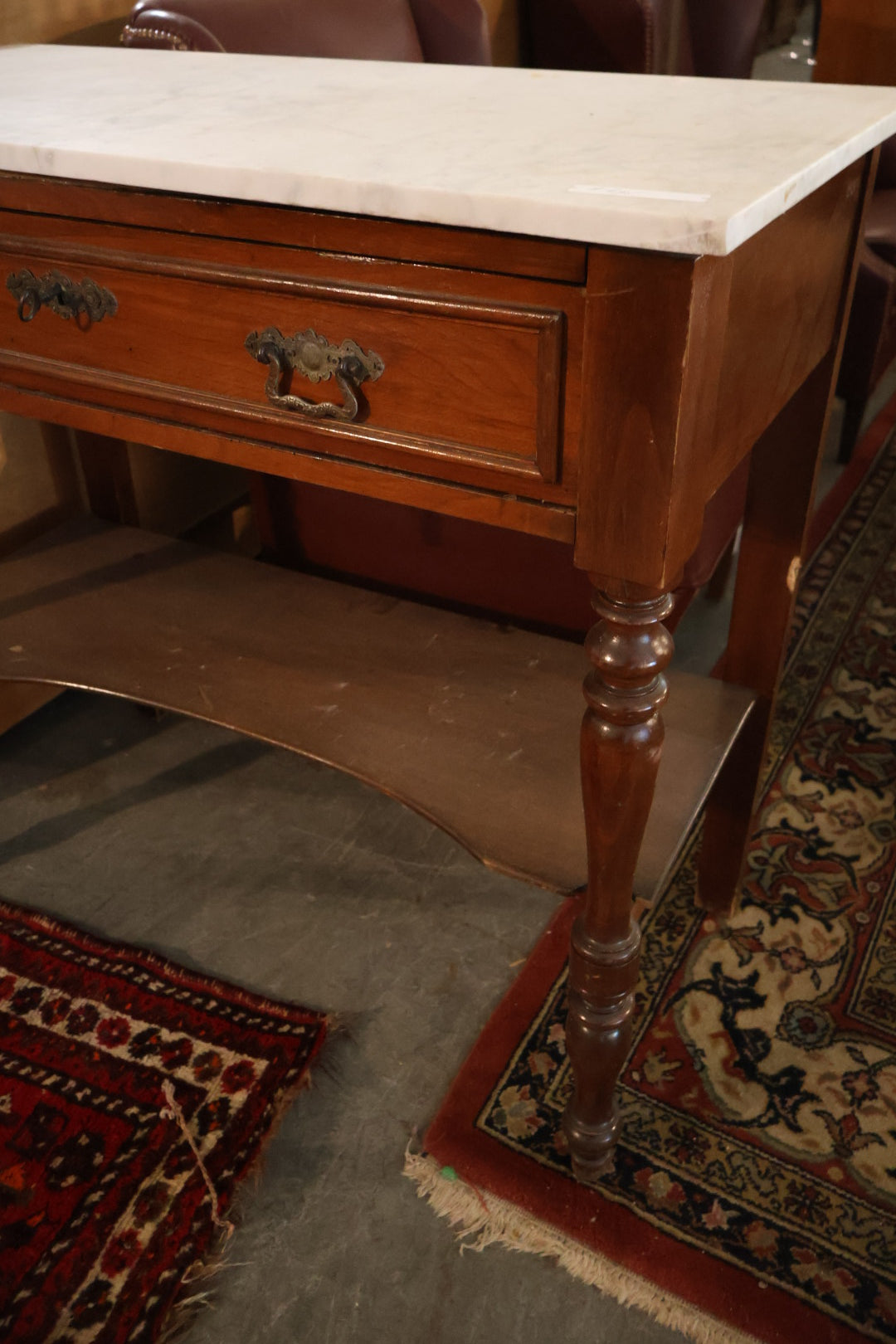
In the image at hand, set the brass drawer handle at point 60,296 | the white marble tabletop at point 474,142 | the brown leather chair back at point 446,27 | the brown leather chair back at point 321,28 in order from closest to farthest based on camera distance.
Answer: the white marble tabletop at point 474,142
the brass drawer handle at point 60,296
the brown leather chair back at point 321,28
the brown leather chair back at point 446,27

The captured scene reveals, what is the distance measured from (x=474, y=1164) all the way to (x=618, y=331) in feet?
2.51

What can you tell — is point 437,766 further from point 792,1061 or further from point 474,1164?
point 792,1061

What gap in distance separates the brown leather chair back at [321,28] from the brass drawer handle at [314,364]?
2.36 ft

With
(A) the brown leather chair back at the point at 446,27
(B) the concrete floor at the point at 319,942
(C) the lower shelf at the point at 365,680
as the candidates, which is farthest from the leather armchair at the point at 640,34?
(C) the lower shelf at the point at 365,680

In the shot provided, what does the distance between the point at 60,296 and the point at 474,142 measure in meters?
0.35

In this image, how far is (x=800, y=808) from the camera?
1.39 meters

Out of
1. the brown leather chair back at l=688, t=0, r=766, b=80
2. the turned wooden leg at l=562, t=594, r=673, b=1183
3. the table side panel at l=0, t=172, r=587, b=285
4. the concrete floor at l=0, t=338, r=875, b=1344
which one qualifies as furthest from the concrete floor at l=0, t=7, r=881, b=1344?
the brown leather chair back at l=688, t=0, r=766, b=80

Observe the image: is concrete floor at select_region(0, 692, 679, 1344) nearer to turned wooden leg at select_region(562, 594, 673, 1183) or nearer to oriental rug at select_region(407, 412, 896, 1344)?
oriental rug at select_region(407, 412, 896, 1344)

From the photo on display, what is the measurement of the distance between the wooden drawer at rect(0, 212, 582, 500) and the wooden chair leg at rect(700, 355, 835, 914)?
41cm

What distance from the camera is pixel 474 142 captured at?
675mm

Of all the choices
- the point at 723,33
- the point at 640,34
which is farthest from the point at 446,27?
the point at 723,33

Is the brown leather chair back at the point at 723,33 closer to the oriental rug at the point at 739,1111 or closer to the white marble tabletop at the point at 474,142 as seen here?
the white marble tabletop at the point at 474,142

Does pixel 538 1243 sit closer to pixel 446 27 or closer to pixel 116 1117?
pixel 116 1117

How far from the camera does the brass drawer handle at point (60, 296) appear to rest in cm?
78
